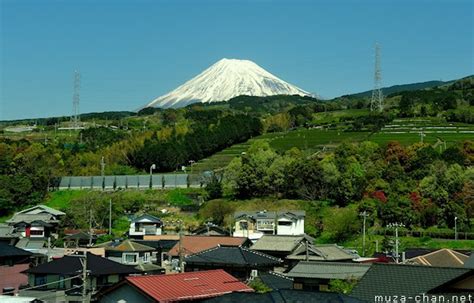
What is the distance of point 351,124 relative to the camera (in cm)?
6188

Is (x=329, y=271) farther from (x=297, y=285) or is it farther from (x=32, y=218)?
(x=32, y=218)

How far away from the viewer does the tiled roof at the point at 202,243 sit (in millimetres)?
25547

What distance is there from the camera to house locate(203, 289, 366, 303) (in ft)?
26.2

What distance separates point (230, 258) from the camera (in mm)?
19656

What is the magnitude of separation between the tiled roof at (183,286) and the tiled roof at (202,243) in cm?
1182

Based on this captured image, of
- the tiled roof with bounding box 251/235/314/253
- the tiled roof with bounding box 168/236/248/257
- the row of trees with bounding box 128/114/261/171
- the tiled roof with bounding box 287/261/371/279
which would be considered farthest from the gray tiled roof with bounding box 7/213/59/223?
the tiled roof with bounding box 287/261/371/279

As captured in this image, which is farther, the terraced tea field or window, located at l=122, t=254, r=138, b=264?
the terraced tea field

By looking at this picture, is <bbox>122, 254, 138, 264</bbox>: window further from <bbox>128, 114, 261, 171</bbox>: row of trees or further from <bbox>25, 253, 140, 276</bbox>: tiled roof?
<bbox>128, 114, 261, 171</bbox>: row of trees

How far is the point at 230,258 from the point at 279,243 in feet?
20.8

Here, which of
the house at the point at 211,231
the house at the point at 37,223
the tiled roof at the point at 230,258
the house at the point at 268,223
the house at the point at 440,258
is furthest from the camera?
the house at the point at 37,223

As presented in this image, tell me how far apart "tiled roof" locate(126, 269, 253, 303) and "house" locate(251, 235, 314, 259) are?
1139cm

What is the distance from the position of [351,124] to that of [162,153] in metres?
18.5

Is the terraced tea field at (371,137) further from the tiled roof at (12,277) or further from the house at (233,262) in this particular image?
the tiled roof at (12,277)

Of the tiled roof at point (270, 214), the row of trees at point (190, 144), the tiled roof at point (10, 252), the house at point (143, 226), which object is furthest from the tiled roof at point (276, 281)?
the row of trees at point (190, 144)
